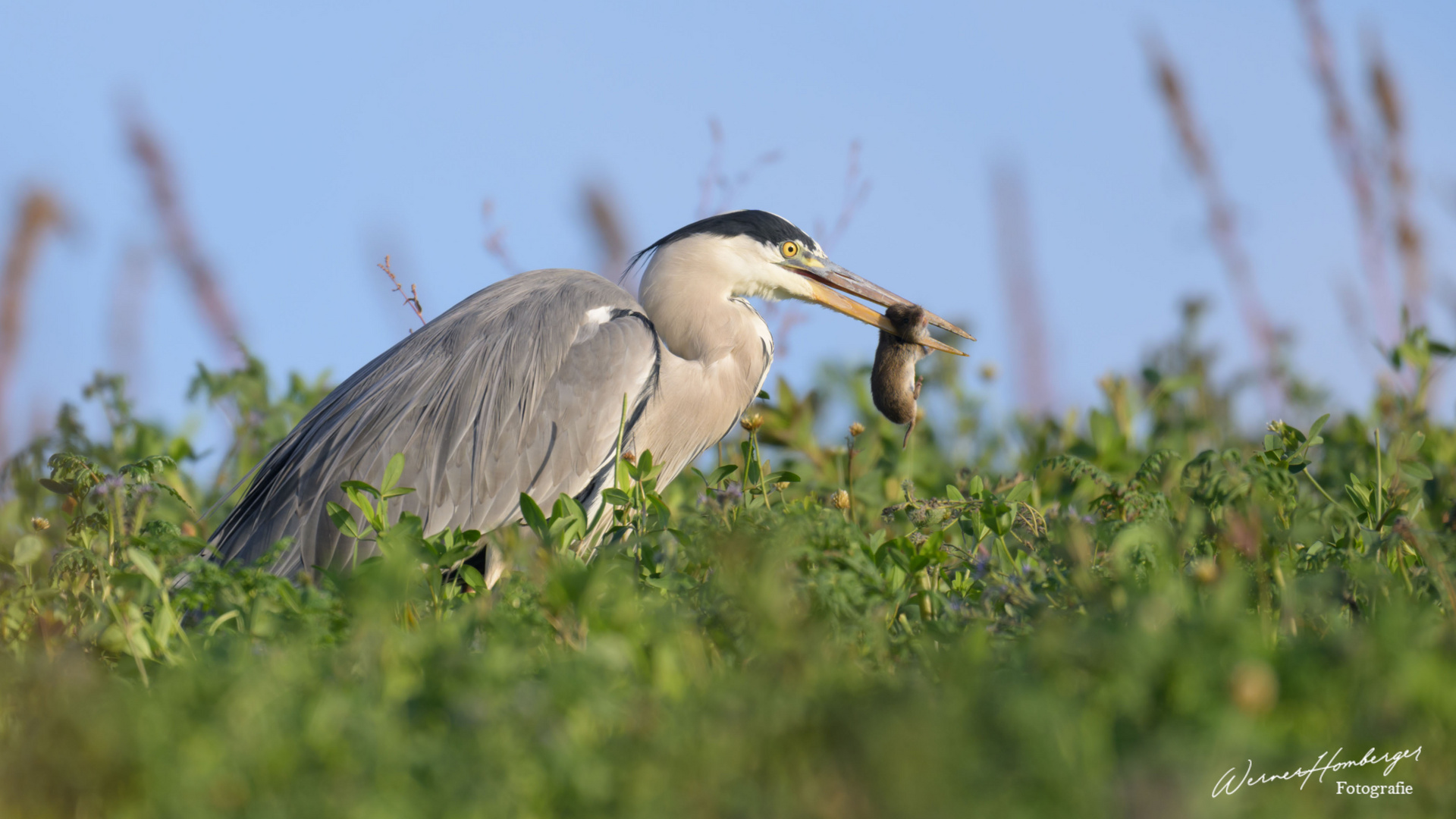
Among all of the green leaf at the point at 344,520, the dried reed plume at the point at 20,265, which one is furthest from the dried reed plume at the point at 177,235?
the green leaf at the point at 344,520

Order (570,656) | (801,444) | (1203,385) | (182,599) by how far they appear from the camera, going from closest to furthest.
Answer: (570,656), (182,599), (801,444), (1203,385)

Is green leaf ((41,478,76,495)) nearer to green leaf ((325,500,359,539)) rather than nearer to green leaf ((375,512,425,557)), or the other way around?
green leaf ((325,500,359,539))

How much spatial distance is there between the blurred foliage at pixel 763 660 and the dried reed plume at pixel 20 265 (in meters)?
1.06

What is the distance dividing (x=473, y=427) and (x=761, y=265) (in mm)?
1486

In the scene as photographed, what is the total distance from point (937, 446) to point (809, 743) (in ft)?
13.4

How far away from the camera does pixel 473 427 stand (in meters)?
4.60

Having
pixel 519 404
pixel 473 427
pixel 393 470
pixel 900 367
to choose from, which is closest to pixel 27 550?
pixel 393 470

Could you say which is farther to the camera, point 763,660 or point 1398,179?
point 1398,179

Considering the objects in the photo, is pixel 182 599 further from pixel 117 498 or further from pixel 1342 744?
pixel 1342 744

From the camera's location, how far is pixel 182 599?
2820mm

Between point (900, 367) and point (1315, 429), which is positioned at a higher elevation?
point (900, 367)

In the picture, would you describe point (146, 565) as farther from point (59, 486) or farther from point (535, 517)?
point (59, 486)

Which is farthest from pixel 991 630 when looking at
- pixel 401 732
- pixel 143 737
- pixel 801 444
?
pixel 801 444

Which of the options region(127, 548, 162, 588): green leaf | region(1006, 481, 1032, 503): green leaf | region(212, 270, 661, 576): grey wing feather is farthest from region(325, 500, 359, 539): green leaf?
region(1006, 481, 1032, 503): green leaf
